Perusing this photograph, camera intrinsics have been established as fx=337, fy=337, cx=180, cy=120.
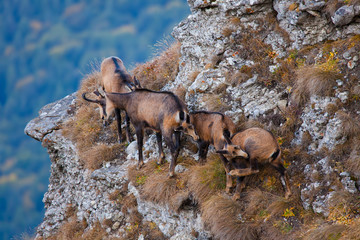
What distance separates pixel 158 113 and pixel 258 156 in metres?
2.84

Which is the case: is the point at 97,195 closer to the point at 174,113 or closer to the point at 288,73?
the point at 174,113

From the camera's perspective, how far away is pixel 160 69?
1312 cm

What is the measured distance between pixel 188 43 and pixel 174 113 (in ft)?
13.3

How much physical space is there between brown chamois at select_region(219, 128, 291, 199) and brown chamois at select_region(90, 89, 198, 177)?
125cm

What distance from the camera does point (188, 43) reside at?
11320 mm

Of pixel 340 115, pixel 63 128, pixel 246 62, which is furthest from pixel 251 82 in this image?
pixel 63 128

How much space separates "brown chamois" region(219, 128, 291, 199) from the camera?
6793mm

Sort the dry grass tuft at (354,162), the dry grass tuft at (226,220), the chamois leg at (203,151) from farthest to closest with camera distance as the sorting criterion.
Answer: the chamois leg at (203,151)
the dry grass tuft at (226,220)
the dry grass tuft at (354,162)

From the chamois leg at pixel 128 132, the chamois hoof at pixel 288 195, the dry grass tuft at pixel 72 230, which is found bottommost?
the chamois hoof at pixel 288 195

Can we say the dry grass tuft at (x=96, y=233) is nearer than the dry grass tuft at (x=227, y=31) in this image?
Yes

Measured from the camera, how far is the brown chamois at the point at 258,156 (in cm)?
679

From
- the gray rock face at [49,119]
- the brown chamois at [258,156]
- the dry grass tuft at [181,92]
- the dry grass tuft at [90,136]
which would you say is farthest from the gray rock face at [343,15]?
the gray rock face at [49,119]

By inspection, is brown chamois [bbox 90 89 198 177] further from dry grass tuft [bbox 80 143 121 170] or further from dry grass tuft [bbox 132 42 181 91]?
dry grass tuft [bbox 132 42 181 91]

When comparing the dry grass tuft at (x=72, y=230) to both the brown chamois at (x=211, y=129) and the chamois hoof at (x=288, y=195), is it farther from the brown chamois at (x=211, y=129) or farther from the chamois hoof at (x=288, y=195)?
the chamois hoof at (x=288, y=195)
